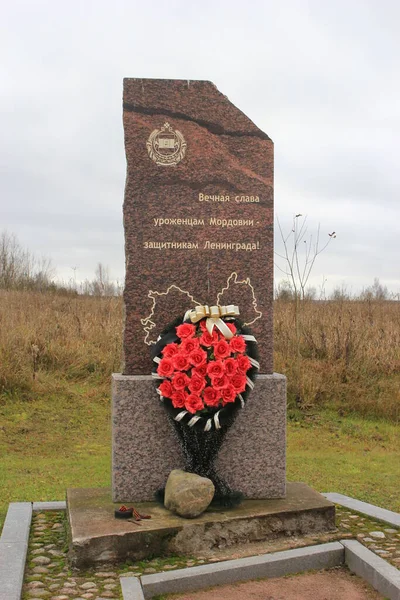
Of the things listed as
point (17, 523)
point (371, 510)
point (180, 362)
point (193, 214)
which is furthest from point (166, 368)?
point (371, 510)

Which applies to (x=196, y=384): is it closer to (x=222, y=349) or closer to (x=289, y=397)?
(x=222, y=349)

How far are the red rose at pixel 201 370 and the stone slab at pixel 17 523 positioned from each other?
1379mm

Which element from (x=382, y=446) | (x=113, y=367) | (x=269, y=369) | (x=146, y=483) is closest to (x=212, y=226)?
(x=269, y=369)

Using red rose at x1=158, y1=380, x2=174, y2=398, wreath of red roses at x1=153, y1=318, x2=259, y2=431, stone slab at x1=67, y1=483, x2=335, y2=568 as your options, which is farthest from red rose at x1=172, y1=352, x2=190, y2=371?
stone slab at x1=67, y1=483, x2=335, y2=568

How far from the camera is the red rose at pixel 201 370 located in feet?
12.9

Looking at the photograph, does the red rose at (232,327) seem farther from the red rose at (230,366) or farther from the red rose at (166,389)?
the red rose at (166,389)

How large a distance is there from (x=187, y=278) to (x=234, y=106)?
4.19 ft

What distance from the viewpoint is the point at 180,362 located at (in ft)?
12.9

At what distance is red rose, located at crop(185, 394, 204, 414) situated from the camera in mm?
3885

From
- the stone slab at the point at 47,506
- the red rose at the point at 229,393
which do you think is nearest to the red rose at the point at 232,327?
the red rose at the point at 229,393

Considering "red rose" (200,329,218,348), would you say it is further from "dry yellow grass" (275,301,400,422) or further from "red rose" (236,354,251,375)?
"dry yellow grass" (275,301,400,422)

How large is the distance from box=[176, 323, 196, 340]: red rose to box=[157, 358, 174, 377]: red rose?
178 mm

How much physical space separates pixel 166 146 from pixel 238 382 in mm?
1692

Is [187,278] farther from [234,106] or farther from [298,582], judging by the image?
[298,582]
